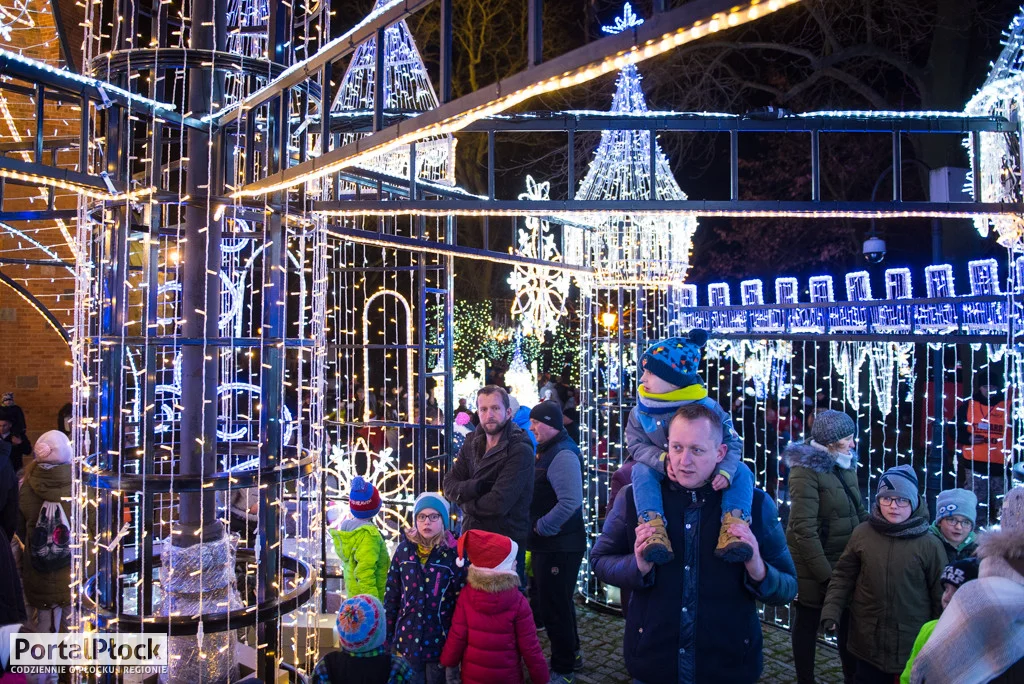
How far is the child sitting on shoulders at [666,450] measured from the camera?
9.18ft

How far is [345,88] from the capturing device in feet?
25.9

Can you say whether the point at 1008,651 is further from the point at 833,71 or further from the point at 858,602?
the point at 833,71

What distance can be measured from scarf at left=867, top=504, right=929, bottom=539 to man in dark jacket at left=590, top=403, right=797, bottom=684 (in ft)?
4.48

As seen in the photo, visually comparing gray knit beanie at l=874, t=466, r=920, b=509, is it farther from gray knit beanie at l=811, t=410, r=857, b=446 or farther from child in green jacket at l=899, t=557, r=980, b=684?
child in green jacket at l=899, t=557, r=980, b=684

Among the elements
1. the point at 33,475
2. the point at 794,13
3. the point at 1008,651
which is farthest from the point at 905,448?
the point at 33,475

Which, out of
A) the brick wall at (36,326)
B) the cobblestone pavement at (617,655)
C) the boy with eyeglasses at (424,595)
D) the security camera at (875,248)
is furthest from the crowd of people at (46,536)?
the security camera at (875,248)

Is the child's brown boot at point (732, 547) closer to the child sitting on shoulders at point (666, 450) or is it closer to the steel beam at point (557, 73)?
the child sitting on shoulders at point (666, 450)

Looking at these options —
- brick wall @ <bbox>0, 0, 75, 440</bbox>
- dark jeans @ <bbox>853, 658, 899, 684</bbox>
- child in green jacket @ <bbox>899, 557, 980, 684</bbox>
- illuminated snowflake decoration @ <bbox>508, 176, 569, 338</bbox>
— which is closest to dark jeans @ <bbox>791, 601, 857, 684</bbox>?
dark jeans @ <bbox>853, 658, 899, 684</bbox>

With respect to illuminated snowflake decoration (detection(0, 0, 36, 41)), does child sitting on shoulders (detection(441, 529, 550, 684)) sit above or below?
below

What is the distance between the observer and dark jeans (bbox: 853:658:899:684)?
410cm

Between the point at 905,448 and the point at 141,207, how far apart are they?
40.3 feet

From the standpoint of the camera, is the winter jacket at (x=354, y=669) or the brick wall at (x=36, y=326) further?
the brick wall at (x=36, y=326)

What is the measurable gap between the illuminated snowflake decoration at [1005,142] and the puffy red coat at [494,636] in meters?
4.04

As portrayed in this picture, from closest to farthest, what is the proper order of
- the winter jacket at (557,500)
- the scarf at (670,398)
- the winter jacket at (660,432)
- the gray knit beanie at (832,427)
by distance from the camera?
1. the winter jacket at (660,432)
2. the scarf at (670,398)
3. the gray knit beanie at (832,427)
4. the winter jacket at (557,500)
